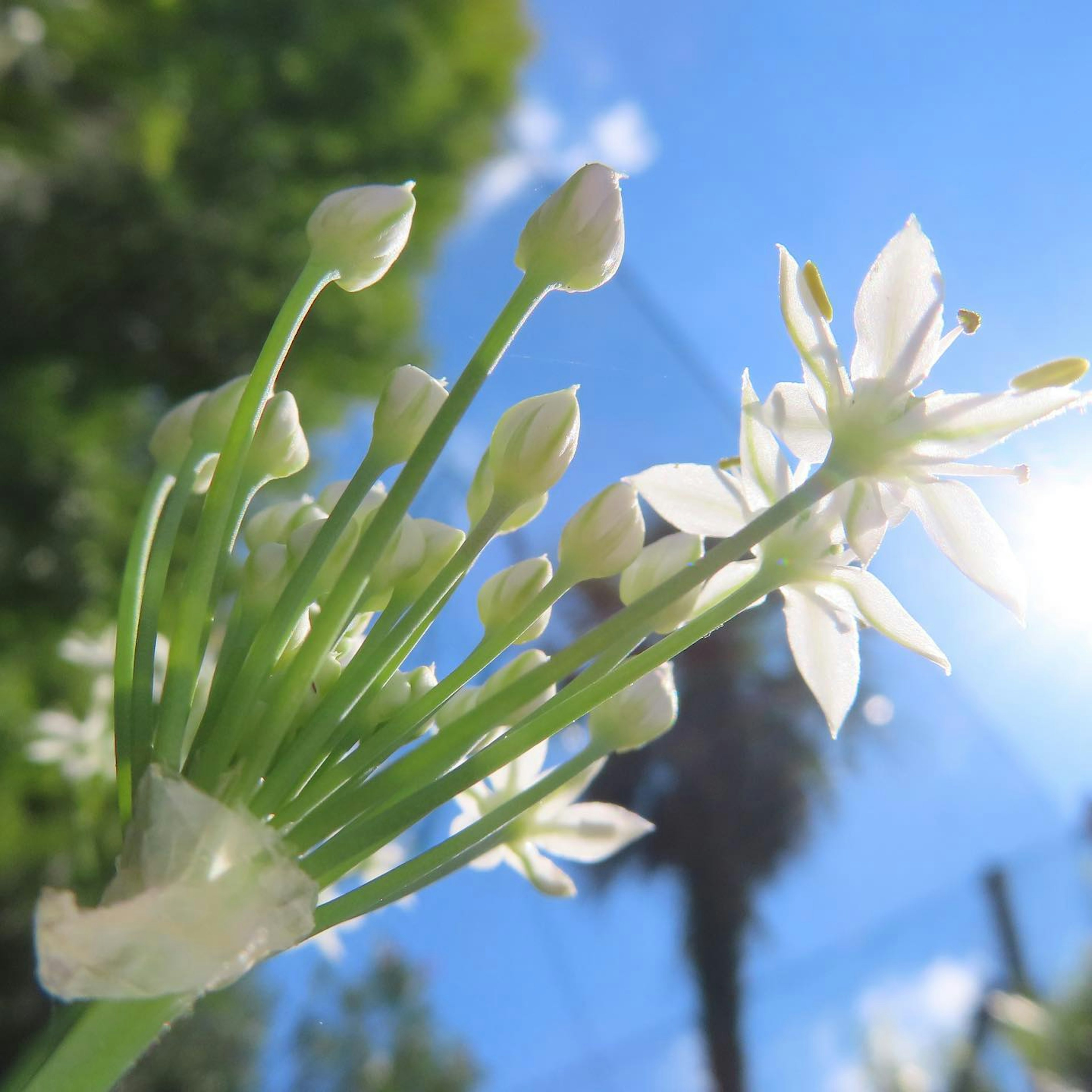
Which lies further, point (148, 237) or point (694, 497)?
point (148, 237)

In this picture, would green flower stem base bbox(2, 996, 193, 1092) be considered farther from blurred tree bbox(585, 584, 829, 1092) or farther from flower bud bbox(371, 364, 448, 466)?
blurred tree bbox(585, 584, 829, 1092)

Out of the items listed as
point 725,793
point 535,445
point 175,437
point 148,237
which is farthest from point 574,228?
point 148,237

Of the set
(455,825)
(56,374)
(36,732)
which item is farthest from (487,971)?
(56,374)

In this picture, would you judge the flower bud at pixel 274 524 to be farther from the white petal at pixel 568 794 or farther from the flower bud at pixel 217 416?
the white petal at pixel 568 794

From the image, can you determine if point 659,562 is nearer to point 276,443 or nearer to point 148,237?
point 276,443

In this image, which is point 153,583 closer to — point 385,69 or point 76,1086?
point 76,1086
